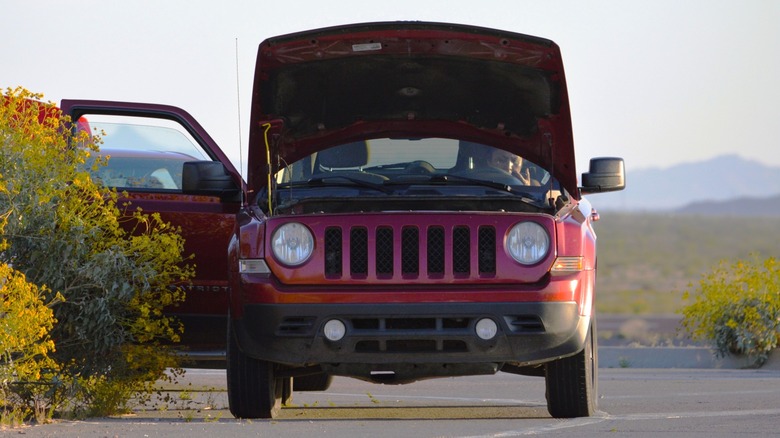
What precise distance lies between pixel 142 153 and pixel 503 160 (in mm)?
2819

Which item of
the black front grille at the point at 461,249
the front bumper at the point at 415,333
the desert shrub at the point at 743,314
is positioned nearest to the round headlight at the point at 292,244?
the front bumper at the point at 415,333

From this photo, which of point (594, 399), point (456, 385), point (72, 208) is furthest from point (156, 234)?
point (456, 385)

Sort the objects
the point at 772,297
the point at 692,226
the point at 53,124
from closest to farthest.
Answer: the point at 53,124 < the point at 772,297 < the point at 692,226

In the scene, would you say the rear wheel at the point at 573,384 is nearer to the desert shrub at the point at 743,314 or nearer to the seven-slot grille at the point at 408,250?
the seven-slot grille at the point at 408,250

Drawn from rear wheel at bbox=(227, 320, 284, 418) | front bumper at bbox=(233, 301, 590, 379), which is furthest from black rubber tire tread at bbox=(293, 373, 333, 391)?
front bumper at bbox=(233, 301, 590, 379)

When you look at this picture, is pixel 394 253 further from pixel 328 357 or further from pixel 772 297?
pixel 772 297

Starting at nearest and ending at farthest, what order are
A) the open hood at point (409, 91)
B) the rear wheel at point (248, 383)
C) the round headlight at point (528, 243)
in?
the round headlight at point (528, 243), the rear wheel at point (248, 383), the open hood at point (409, 91)

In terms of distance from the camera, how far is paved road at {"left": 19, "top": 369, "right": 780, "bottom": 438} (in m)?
7.71

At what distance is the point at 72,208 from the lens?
28.6ft

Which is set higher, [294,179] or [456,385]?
[294,179]

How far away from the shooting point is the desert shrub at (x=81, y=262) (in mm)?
8555

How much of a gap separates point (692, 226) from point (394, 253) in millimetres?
97982

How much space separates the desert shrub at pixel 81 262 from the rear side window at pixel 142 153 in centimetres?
68

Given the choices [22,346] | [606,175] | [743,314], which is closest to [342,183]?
[606,175]
